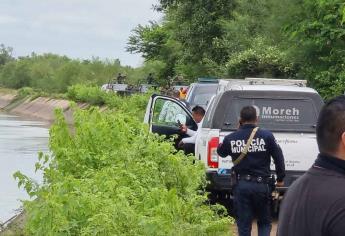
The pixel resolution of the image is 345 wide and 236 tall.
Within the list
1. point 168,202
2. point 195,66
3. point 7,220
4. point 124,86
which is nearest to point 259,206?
point 168,202

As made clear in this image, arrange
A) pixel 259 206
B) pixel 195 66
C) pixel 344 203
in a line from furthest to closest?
pixel 195 66 < pixel 259 206 < pixel 344 203

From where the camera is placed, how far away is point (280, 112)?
10.9 metres

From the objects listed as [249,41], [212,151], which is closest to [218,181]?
[212,151]

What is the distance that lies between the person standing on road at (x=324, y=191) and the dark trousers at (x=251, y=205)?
4573 mm

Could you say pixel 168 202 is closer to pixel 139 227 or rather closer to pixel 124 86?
pixel 139 227

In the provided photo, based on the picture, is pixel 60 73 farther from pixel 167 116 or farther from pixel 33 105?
pixel 167 116

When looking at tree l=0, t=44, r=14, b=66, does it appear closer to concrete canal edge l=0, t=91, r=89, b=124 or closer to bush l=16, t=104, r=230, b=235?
concrete canal edge l=0, t=91, r=89, b=124

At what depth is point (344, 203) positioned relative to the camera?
3293 mm

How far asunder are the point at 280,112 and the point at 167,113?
2.57m

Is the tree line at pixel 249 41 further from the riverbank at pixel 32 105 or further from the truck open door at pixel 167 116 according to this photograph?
the riverbank at pixel 32 105

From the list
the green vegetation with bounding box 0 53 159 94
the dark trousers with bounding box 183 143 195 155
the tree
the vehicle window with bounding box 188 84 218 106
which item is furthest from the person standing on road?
the tree

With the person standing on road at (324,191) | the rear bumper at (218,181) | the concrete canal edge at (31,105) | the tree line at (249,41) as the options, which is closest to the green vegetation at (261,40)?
the tree line at (249,41)

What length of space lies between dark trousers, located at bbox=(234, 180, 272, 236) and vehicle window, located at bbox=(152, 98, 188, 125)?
4744 millimetres

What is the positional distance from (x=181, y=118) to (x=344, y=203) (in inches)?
381
